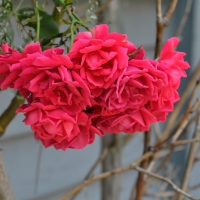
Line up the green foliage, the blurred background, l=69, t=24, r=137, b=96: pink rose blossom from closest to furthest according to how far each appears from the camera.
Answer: l=69, t=24, r=137, b=96: pink rose blossom → the green foliage → the blurred background

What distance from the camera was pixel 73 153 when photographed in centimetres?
138

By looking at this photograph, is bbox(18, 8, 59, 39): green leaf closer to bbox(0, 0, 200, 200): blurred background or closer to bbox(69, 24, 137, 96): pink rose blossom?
bbox(69, 24, 137, 96): pink rose blossom

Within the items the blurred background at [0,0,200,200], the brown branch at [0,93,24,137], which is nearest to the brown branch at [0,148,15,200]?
the brown branch at [0,93,24,137]

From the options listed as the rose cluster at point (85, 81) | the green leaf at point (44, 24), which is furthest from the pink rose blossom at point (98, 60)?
the green leaf at point (44, 24)

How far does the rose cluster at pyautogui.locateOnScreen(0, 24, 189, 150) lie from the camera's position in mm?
339

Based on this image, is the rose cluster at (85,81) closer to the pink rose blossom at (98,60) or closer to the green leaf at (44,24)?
the pink rose blossom at (98,60)

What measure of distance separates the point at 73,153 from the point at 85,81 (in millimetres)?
1066

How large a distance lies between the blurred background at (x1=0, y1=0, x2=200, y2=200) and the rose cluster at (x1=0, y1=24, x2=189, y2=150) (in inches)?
26.4

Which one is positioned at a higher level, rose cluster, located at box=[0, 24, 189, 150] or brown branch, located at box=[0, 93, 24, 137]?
rose cluster, located at box=[0, 24, 189, 150]

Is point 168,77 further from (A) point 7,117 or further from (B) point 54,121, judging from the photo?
(A) point 7,117

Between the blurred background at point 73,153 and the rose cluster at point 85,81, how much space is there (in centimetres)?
67

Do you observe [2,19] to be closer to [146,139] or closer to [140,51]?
[140,51]

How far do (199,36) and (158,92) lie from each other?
4.21 ft

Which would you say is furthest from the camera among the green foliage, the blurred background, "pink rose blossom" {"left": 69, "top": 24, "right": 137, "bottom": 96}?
the blurred background
